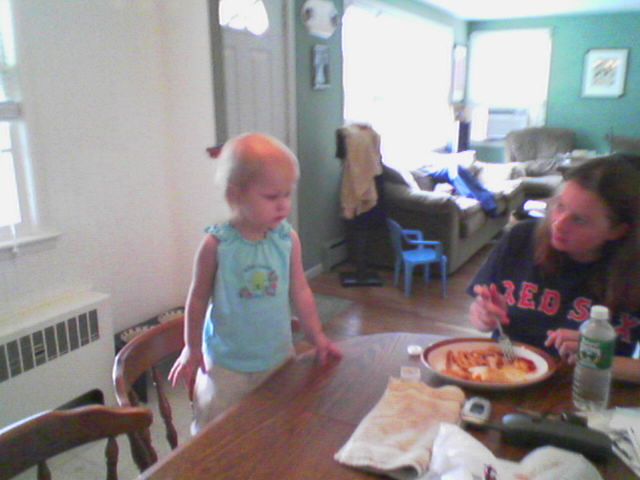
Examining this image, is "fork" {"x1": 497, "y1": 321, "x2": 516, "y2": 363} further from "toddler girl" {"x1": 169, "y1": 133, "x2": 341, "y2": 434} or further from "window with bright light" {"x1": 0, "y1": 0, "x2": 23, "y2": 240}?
"window with bright light" {"x1": 0, "y1": 0, "x2": 23, "y2": 240}

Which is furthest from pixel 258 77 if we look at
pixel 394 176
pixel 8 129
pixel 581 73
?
pixel 581 73

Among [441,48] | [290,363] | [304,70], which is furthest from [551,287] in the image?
[441,48]

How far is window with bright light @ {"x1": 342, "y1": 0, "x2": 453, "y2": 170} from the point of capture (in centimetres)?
448

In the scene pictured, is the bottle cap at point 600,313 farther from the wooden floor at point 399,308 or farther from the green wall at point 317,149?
the green wall at point 317,149

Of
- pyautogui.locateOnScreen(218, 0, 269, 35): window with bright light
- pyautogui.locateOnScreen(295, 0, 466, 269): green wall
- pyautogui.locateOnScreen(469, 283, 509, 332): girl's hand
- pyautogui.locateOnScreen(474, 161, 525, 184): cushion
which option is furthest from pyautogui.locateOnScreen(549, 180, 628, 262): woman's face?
pyautogui.locateOnScreen(474, 161, 525, 184): cushion

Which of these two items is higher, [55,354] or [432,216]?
[432,216]

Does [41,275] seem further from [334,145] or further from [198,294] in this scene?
[334,145]

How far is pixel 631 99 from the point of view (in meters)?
6.45

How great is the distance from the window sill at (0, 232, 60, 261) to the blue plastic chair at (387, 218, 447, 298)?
7.35 feet

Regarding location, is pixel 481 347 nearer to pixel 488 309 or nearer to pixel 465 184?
pixel 488 309

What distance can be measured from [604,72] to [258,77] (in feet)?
16.7

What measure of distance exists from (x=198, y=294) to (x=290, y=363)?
25cm

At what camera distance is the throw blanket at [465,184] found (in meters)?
4.70

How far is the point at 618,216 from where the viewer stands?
3.89ft
